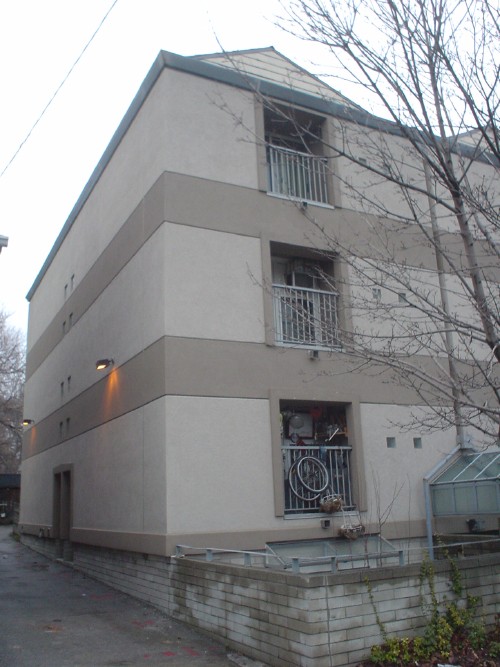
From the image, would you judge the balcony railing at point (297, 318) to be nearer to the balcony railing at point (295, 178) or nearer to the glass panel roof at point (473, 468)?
the balcony railing at point (295, 178)

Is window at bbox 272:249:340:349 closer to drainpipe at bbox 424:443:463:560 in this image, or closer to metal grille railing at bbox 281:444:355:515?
metal grille railing at bbox 281:444:355:515

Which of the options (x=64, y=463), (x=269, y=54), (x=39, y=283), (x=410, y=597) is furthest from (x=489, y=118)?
(x=39, y=283)

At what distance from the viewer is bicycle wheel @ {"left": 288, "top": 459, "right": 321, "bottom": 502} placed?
34.4ft

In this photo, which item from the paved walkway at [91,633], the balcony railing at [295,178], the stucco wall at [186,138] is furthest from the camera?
the balcony railing at [295,178]

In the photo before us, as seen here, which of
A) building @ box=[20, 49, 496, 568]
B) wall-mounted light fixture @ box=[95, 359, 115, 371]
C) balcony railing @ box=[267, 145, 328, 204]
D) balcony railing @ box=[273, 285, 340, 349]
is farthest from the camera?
wall-mounted light fixture @ box=[95, 359, 115, 371]

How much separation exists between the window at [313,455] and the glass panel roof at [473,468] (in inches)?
67.3

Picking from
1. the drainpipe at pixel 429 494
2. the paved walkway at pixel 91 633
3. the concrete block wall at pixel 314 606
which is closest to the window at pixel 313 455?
the drainpipe at pixel 429 494

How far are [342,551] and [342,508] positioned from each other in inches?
25.6

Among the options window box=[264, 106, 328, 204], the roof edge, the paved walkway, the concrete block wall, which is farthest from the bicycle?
the roof edge

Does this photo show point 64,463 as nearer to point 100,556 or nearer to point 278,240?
point 100,556

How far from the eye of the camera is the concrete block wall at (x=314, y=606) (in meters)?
6.29

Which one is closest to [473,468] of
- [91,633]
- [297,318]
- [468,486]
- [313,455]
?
[468,486]

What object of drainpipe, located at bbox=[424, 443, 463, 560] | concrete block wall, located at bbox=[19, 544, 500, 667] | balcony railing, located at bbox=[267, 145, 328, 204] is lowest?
concrete block wall, located at bbox=[19, 544, 500, 667]

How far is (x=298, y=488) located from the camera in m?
10.6
